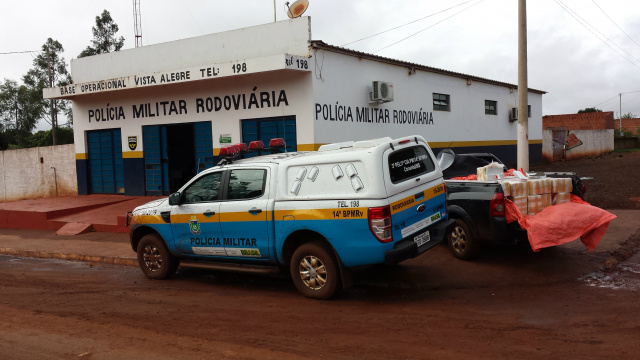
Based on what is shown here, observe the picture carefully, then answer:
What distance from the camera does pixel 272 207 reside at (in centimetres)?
677

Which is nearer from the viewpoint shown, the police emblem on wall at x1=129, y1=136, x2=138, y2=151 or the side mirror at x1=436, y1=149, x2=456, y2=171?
the side mirror at x1=436, y1=149, x2=456, y2=171

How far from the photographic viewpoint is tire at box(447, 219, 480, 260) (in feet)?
25.8

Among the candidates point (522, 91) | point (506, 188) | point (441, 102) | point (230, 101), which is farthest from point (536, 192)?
point (441, 102)

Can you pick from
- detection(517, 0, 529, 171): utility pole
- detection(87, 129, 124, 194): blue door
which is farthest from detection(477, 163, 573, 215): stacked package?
detection(87, 129, 124, 194): blue door

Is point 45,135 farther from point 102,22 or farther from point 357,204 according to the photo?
point 357,204

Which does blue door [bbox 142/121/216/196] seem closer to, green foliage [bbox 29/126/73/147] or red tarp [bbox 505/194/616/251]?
red tarp [bbox 505/194/616/251]

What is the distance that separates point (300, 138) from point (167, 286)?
628 cm

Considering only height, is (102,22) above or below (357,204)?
above

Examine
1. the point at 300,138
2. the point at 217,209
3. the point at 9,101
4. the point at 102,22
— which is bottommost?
the point at 217,209

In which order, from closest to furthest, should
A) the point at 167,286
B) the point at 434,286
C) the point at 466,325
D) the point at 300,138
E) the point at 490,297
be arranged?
the point at 466,325 → the point at 490,297 → the point at 434,286 → the point at 167,286 → the point at 300,138

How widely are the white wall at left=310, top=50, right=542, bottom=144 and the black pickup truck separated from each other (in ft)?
18.7

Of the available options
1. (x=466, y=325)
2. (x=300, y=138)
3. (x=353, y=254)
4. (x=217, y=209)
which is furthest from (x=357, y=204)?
(x=300, y=138)

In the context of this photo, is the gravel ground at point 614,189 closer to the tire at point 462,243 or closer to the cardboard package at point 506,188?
the cardboard package at point 506,188

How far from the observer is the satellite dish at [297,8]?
1322 centimetres
